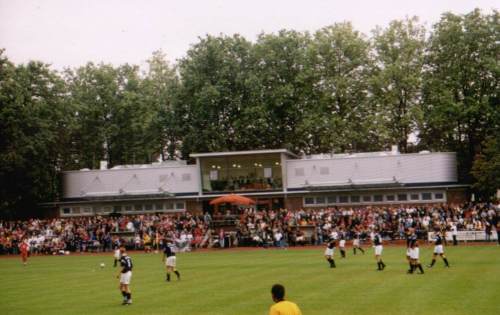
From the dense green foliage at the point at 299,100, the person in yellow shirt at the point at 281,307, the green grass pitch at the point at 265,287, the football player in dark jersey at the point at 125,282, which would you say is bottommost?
the green grass pitch at the point at 265,287

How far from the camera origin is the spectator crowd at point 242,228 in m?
47.0

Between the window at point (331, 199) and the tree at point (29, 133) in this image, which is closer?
the window at point (331, 199)

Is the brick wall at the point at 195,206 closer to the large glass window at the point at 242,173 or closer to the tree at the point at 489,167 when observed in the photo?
the large glass window at the point at 242,173

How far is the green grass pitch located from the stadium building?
18.5 meters

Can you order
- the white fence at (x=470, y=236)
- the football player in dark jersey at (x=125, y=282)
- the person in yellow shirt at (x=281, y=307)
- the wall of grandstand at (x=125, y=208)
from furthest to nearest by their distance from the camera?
the wall of grandstand at (x=125, y=208), the white fence at (x=470, y=236), the football player in dark jersey at (x=125, y=282), the person in yellow shirt at (x=281, y=307)

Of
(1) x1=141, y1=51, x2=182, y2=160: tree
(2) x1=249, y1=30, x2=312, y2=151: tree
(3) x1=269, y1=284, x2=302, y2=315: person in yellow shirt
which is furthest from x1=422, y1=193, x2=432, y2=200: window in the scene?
(3) x1=269, y1=284, x2=302, y2=315: person in yellow shirt

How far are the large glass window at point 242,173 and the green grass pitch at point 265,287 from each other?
74.3ft

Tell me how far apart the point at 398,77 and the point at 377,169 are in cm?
1166

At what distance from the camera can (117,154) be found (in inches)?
3113

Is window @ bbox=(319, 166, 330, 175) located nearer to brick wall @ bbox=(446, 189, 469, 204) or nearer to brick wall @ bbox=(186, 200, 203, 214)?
brick wall @ bbox=(446, 189, 469, 204)

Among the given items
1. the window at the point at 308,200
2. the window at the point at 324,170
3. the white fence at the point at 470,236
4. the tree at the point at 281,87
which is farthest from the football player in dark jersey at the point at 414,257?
the tree at the point at 281,87

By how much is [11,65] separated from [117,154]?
19.2 metres

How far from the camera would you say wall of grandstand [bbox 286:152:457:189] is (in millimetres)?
57719

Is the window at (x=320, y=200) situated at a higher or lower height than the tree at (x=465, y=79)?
lower
